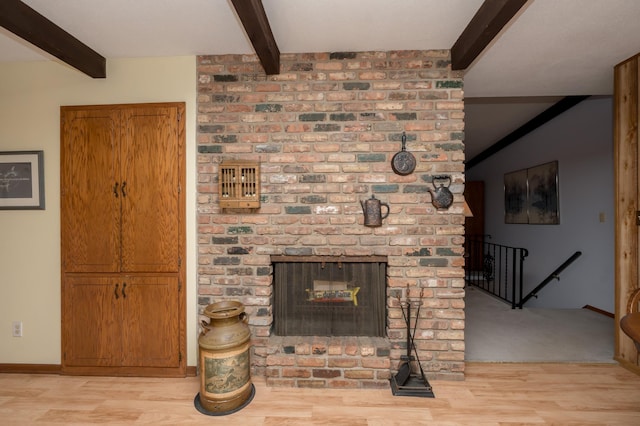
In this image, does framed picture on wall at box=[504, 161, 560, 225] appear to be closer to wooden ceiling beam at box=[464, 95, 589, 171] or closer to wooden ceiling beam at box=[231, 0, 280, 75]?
wooden ceiling beam at box=[464, 95, 589, 171]

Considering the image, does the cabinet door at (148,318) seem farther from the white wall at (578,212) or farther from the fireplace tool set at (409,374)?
the white wall at (578,212)

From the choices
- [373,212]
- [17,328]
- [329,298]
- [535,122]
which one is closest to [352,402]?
[329,298]

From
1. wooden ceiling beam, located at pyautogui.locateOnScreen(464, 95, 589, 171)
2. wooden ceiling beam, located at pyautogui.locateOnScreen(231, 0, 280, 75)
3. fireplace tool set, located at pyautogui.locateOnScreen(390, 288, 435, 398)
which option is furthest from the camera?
wooden ceiling beam, located at pyautogui.locateOnScreen(464, 95, 589, 171)

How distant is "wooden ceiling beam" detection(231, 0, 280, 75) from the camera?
151 cm

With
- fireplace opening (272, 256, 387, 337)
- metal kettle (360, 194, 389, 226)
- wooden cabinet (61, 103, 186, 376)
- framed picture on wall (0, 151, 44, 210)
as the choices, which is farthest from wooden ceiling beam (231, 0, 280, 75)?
framed picture on wall (0, 151, 44, 210)

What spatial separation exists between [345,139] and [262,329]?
1.54 metres

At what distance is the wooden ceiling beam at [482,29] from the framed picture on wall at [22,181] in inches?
126

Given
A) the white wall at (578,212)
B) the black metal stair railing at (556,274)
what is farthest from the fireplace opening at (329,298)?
the white wall at (578,212)

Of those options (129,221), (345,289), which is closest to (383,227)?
(345,289)

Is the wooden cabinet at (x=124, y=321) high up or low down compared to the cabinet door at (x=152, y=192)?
down

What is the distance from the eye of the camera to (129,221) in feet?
7.18

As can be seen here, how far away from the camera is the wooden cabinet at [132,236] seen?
2182 mm

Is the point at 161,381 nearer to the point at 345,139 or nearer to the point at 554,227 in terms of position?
the point at 345,139

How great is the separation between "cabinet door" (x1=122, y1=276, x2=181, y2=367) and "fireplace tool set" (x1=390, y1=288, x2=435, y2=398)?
1659 millimetres
